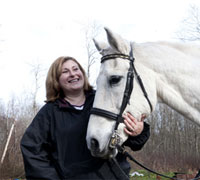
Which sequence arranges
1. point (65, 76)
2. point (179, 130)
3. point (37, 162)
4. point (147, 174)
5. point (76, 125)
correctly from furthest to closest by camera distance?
point (179, 130), point (147, 174), point (65, 76), point (76, 125), point (37, 162)

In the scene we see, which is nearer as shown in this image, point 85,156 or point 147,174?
point 85,156

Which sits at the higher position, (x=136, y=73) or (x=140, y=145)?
(x=136, y=73)

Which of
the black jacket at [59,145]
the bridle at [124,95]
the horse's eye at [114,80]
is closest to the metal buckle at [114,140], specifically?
the bridle at [124,95]

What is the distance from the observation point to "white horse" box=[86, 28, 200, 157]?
2428mm

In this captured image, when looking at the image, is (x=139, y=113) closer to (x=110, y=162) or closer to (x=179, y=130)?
(x=110, y=162)

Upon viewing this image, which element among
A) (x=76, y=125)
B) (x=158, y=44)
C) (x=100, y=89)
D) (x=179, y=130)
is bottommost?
(x=179, y=130)

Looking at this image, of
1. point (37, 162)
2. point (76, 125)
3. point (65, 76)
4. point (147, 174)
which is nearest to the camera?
point (37, 162)

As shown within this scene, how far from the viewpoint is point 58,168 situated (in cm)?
239

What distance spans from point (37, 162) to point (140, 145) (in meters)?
1.15

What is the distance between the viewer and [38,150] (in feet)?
7.84

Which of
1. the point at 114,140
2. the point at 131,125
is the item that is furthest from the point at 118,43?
the point at 114,140

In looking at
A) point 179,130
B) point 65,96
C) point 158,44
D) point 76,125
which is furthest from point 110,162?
point 179,130

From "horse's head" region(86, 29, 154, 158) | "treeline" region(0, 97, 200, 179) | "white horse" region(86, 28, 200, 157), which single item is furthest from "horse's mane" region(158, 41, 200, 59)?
"treeline" region(0, 97, 200, 179)

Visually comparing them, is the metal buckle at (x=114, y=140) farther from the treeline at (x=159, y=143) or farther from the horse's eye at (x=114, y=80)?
the treeline at (x=159, y=143)
